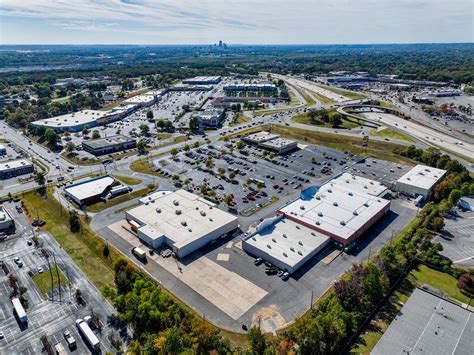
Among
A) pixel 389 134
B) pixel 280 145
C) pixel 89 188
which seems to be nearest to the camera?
pixel 89 188

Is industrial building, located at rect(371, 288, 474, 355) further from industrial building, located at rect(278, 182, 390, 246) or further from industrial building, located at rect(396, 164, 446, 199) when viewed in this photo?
industrial building, located at rect(396, 164, 446, 199)

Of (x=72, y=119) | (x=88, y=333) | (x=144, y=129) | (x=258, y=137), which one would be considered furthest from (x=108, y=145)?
(x=88, y=333)

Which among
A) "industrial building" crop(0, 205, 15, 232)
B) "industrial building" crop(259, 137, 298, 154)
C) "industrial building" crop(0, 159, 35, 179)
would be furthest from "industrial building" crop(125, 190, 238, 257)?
"industrial building" crop(0, 159, 35, 179)

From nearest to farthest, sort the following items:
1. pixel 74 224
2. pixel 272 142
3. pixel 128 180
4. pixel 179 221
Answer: pixel 179 221 → pixel 74 224 → pixel 128 180 → pixel 272 142

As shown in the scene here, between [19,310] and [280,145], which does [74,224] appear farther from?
[280,145]

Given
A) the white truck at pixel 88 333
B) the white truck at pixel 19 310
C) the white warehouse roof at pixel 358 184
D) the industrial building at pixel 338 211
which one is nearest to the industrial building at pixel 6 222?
the white truck at pixel 19 310
